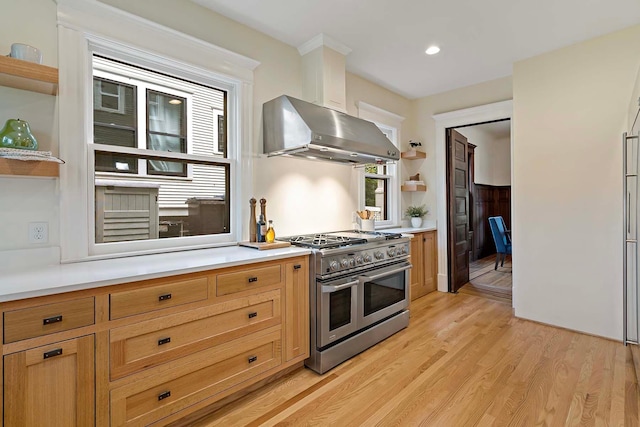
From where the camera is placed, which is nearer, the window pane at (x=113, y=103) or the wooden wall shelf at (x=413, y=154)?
the window pane at (x=113, y=103)

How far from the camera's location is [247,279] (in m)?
1.99

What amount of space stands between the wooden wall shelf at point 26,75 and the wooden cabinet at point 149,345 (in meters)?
1.13

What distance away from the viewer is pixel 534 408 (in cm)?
192

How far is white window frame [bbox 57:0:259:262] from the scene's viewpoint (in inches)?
72.1

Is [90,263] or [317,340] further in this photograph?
[317,340]

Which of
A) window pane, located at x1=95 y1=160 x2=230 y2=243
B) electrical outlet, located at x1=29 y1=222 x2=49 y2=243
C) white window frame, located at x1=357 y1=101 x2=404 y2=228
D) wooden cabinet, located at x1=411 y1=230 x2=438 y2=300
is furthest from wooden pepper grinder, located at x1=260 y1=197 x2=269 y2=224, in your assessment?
wooden cabinet, located at x1=411 y1=230 x2=438 y2=300

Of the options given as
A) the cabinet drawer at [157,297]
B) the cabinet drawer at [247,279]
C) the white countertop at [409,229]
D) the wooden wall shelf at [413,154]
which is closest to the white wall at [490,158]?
the wooden wall shelf at [413,154]

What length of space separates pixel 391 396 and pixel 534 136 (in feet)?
9.68

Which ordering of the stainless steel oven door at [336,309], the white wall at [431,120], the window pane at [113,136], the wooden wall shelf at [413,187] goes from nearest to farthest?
1. the window pane at [113,136]
2. the stainless steel oven door at [336,309]
3. the white wall at [431,120]
4. the wooden wall shelf at [413,187]

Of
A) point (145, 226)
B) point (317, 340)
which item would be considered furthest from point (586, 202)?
point (145, 226)

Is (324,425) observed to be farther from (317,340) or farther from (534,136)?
(534,136)

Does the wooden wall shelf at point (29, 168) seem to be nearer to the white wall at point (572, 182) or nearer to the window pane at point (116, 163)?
the window pane at point (116, 163)

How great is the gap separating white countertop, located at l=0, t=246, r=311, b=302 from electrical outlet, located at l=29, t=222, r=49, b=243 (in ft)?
0.56

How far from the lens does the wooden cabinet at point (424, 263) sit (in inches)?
157
